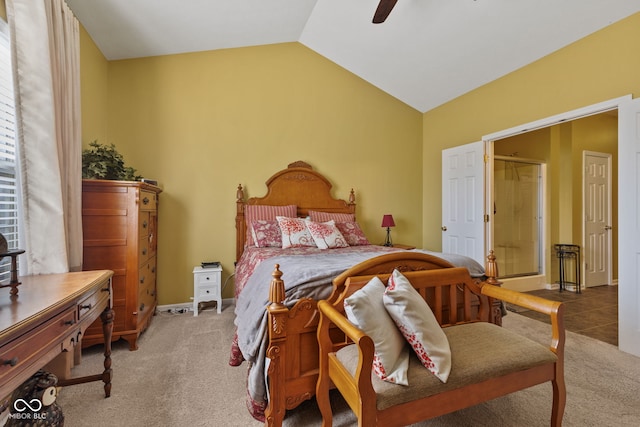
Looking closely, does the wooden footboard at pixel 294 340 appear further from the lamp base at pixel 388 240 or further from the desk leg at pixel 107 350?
the lamp base at pixel 388 240

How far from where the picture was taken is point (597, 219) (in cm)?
436

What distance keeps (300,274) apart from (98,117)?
283 cm

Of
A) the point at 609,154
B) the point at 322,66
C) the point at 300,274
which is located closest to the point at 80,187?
the point at 300,274

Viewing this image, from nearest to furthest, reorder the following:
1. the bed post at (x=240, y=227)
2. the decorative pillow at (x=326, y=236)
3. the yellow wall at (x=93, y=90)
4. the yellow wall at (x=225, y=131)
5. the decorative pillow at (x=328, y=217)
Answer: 1. the yellow wall at (x=93, y=90)
2. the decorative pillow at (x=326, y=236)
3. the yellow wall at (x=225, y=131)
4. the bed post at (x=240, y=227)
5. the decorative pillow at (x=328, y=217)

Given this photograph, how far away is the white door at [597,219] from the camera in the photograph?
4.27 metres

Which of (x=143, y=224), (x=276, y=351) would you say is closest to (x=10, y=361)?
(x=276, y=351)

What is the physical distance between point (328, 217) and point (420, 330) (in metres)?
2.46

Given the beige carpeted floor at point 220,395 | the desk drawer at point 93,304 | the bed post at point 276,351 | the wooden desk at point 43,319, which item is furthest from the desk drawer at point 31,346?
the bed post at point 276,351

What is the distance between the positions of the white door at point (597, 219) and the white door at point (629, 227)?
2.28 m

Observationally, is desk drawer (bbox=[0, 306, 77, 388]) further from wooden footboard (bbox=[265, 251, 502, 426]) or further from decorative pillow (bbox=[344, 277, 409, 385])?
decorative pillow (bbox=[344, 277, 409, 385])

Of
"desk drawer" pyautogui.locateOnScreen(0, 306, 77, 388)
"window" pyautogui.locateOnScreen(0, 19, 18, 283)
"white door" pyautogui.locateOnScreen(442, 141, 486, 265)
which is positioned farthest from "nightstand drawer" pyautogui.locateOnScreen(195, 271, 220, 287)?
"white door" pyautogui.locateOnScreen(442, 141, 486, 265)

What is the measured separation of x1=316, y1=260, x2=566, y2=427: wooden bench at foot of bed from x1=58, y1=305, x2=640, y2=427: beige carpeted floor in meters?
0.29

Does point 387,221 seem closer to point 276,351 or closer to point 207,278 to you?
point 207,278

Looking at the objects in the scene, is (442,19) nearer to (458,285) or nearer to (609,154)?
(458,285)
